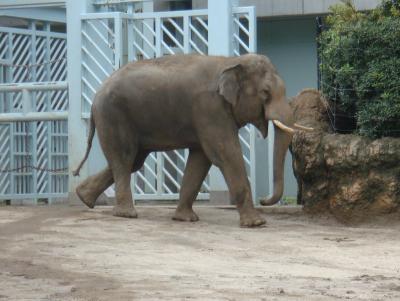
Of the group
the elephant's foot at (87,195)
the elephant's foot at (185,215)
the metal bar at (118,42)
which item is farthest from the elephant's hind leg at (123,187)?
the metal bar at (118,42)

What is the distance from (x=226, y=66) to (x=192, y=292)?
14.5 feet

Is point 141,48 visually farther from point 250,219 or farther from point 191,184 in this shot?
point 250,219

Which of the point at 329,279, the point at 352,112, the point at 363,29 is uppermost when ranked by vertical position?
the point at 363,29

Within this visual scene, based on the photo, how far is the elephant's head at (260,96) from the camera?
1195cm

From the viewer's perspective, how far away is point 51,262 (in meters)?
9.55

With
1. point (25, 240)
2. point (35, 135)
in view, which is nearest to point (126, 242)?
point (25, 240)

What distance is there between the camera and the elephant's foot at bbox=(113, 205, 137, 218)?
12578 mm

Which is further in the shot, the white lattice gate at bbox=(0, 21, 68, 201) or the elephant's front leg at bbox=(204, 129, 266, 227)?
the white lattice gate at bbox=(0, 21, 68, 201)

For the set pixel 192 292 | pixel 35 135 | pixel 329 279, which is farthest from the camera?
pixel 35 135

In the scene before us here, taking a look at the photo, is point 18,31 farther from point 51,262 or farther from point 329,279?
point 329,279

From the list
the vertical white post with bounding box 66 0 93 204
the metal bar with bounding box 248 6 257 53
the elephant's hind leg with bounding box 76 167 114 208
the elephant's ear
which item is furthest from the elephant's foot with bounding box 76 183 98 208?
the metal bar with bounding box 248 6 257 53

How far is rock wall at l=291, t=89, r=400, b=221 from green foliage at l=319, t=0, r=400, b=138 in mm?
268

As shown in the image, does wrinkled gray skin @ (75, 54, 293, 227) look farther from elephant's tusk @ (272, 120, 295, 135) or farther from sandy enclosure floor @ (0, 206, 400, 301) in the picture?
sandy enclosure floor @ (0, 206, 400, 301)

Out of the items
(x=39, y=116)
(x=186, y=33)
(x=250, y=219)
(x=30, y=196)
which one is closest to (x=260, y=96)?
(x=250, y=219)
